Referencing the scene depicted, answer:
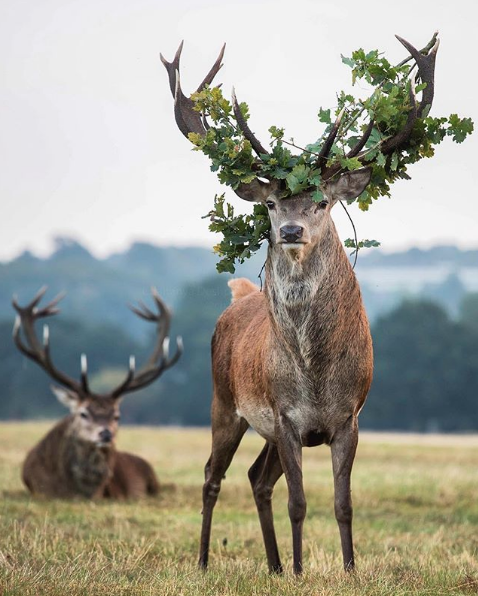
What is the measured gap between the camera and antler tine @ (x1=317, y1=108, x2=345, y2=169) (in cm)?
621

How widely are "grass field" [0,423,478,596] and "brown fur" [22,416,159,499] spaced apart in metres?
0.26

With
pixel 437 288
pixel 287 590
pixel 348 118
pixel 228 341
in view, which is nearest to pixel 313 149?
pixel 348 118

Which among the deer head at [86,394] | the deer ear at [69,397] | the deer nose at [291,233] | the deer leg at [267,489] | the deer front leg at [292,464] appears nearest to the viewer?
the deer nose at [291,233]

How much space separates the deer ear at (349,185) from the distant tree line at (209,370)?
150ft

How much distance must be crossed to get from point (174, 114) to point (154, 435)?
20771 mm

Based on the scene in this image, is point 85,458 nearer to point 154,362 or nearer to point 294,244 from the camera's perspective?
point 154,362

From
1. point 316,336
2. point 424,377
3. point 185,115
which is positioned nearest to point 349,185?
point 316,336

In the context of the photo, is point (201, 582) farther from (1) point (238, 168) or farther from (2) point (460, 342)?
(2) point (460, 342)

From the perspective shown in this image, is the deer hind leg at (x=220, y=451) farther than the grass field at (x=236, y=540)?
Yes

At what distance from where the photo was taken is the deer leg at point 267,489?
7176 millimetres

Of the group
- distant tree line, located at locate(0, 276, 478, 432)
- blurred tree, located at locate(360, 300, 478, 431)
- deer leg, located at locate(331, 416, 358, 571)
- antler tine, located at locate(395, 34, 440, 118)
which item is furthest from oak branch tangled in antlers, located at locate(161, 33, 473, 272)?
blurred tree, located at locate(360, 300, 478, 431)

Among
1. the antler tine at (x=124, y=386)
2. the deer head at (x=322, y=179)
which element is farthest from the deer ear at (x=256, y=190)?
the antler tine at (x=124, y=386)

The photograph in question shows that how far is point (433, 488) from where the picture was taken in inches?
497

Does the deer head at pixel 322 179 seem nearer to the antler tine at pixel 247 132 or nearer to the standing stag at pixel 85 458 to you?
the antler tine at pixel 247 132
